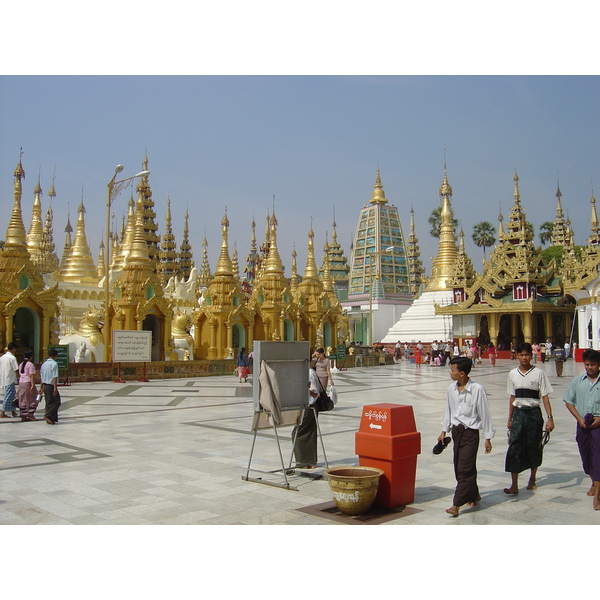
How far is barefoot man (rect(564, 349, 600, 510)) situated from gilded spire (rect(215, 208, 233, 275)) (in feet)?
91.9

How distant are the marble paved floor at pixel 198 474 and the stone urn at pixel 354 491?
26 cm

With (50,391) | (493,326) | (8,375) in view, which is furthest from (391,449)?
(493,326)

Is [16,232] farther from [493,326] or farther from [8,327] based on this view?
[493,326]

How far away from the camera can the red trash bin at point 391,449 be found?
23.9 feet

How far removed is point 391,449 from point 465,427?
0.85 m

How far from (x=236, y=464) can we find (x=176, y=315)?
84.9 ft

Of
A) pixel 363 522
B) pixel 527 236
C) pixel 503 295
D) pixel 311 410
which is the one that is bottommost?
pixel 363 522

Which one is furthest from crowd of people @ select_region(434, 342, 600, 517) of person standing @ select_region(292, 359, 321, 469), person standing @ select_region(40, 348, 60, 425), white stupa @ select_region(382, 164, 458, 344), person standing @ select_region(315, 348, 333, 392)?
white stupa @ select_region(382, 164, 458, 344)

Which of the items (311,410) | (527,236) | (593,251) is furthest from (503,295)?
(311,410)

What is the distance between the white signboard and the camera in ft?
80.1

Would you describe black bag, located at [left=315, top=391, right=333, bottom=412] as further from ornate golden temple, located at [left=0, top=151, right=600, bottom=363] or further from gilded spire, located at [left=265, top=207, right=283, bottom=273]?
gilded spire, located at [left=265, top=207, right=283, bottom=273]

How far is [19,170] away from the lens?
31.7 metres

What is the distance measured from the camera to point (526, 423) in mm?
7961

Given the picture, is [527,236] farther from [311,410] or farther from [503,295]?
[311,410]
